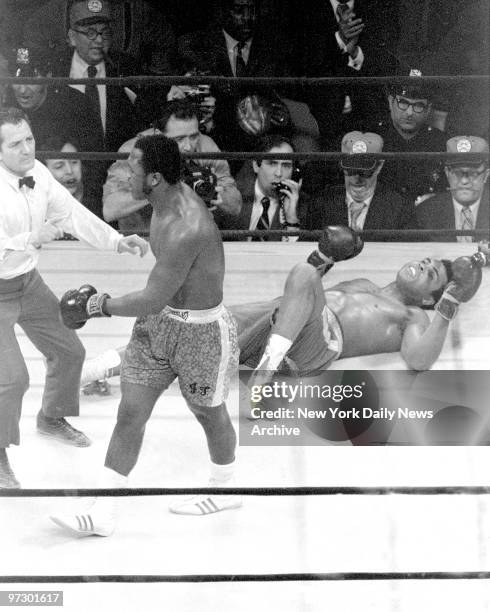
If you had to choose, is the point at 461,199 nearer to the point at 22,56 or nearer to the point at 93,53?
the point at 93,53

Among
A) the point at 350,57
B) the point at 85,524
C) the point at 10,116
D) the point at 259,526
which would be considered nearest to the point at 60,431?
the point at 85,524

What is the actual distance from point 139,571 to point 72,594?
11cm

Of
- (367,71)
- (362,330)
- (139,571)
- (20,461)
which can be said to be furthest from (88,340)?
(367,71)

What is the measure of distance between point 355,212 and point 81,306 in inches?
45.4

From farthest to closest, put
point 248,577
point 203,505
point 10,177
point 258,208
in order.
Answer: point 258,208 → point 10,177 → point 203,505 → point 248,577

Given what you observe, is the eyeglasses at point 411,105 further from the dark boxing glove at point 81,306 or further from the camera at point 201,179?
Answer: the dark boxing glove at point 81,306

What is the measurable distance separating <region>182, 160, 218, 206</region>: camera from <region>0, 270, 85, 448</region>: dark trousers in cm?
59

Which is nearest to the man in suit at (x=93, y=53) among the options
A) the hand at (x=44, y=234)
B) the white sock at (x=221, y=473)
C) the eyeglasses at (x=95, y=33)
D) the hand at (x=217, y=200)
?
the eyeglasses at (x=95, y=33)

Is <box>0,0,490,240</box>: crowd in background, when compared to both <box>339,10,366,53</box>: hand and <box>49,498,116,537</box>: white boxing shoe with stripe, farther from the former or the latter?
<box>49,498,116,537</box>: white boxing shoe with stripe

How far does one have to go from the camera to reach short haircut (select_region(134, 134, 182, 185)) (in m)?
1.81

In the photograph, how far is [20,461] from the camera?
6.84ft

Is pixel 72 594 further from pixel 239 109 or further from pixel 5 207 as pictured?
pixel 239 109

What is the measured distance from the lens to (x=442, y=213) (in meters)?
2.85

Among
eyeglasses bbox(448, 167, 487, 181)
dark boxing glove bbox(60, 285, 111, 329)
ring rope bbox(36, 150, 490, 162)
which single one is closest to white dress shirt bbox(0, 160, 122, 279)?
dark boxing glove bbox(60, 285, 111, 329)
